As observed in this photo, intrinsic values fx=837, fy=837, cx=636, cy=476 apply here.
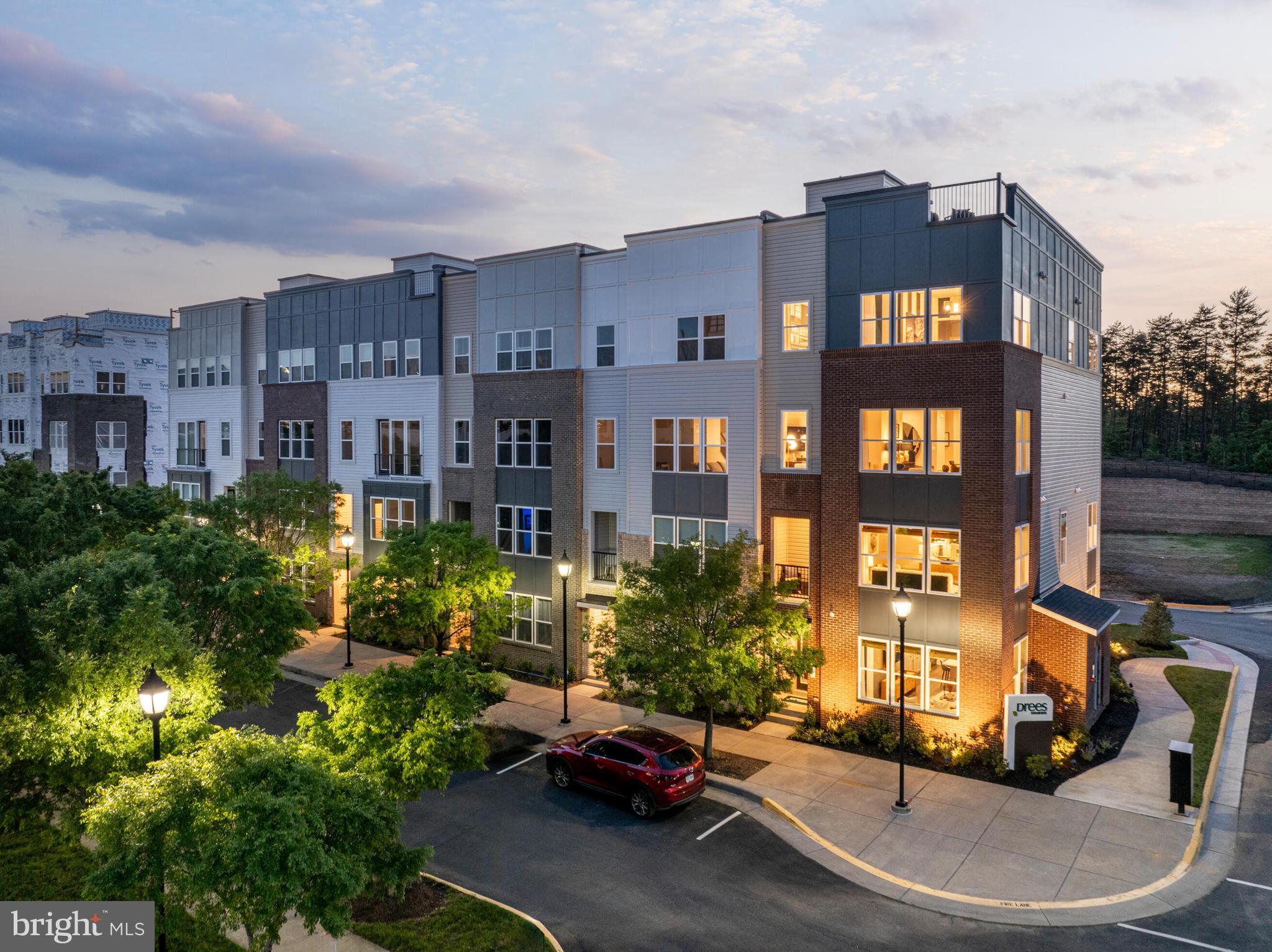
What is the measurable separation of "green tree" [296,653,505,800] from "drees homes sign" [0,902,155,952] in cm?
339

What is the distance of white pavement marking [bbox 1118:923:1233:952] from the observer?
14.2 meters

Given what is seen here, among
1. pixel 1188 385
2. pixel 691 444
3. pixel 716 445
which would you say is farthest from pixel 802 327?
pixel 1188 385

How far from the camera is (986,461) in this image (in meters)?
23.2

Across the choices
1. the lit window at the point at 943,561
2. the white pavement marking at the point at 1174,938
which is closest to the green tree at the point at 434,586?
the lit window at the point at 943,561

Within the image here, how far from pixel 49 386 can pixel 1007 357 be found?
6694 cm

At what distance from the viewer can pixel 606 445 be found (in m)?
31.4

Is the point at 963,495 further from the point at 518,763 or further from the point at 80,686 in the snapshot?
the point at 80,686

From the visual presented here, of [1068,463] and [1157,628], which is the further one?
[1157,628]

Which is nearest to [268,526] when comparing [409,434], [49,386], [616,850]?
[409,434]

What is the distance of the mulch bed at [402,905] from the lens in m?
15.0

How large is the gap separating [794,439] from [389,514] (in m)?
20.4

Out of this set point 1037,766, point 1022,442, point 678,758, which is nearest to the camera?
point 678,758

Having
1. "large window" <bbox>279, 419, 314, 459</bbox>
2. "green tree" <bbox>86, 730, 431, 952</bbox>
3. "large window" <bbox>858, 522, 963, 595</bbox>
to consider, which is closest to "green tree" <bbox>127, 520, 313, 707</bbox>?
"green tree" <bbox>86, 730, 431, 952</bbox>

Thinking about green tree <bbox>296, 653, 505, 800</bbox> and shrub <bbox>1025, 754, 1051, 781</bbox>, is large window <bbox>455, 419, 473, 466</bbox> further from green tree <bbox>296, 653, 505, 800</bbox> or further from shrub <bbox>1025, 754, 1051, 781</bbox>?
shrub <bbox>1025, 754, 1051, 781</bbox>
